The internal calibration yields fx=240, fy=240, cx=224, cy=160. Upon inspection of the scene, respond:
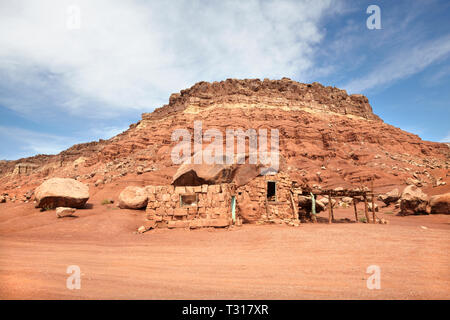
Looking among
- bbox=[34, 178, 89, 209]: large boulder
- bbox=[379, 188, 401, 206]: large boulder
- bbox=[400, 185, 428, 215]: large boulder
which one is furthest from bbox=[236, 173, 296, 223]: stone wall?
bbox=[379, 188, 401, 206]: large boulder

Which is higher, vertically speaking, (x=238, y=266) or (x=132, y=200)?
(x=132, y=200)

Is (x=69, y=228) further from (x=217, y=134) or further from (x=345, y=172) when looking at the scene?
(x=345, y=172)

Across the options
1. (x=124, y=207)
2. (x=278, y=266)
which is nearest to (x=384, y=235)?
(x=278, y=266)

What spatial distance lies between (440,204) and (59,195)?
2790 cm

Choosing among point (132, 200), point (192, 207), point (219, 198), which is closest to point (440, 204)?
point (219, 198)

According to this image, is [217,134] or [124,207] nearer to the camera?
[124,207]

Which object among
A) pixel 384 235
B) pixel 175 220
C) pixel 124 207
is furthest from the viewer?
pixel 124 207

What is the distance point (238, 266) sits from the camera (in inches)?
232

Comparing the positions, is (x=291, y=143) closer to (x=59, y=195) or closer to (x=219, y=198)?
(x=219, y=198)

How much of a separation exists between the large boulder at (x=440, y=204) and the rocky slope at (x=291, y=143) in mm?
8529

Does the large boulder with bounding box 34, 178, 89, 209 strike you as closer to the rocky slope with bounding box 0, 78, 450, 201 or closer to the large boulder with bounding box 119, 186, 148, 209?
the large boulder with bounding box 119, 186, 148, 209

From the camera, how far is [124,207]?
18.0m

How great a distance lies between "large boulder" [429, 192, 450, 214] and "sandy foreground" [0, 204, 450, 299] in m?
12.6
